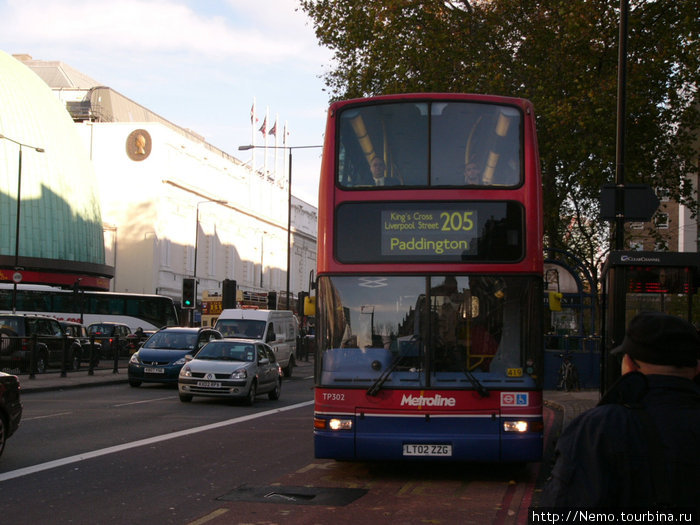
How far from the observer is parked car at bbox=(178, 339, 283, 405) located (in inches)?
795

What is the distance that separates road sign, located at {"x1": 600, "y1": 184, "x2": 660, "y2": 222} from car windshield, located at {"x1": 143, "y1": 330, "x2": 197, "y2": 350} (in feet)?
53.0

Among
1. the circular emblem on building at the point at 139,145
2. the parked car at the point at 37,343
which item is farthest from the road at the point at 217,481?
the circular emblem on building at the point at 139,145

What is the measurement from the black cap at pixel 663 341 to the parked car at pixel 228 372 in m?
17.7

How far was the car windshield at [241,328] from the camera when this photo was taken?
3262 centimetres

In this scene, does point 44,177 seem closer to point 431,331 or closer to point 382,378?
point 382,378

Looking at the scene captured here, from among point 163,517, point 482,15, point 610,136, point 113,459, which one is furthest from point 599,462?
point 482,15

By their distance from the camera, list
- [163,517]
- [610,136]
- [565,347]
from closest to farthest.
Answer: [163,517] → [565,347] → [610,136]

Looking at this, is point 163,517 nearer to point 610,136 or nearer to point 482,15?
point 610,136

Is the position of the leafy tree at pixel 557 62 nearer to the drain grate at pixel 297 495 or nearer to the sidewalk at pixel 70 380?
the sidewalk at pixel 70 380

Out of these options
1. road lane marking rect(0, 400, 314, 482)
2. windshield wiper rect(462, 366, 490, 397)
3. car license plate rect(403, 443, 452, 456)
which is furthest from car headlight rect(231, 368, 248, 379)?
windshield wiper rect(462, 366, 490, 397)

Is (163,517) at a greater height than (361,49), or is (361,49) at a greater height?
(361,49)

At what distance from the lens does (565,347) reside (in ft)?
83.5

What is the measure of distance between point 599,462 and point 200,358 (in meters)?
19.3

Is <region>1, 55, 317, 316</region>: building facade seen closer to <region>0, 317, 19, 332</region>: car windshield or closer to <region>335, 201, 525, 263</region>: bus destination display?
<region>0, 317, 19, 332</region>: car windshield
